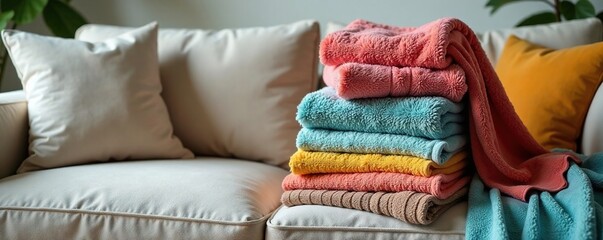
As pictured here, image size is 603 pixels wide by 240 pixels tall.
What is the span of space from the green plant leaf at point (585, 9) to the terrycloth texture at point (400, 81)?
33.7 inches

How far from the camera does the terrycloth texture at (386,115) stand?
1264mm

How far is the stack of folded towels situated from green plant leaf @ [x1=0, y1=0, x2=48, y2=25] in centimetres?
131

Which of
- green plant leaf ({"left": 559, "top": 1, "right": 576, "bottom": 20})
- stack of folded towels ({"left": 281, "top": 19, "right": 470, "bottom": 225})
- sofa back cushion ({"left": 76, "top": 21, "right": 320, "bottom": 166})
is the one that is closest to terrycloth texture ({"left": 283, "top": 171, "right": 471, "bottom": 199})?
stack of folded towels ({"left": 281, "top": 19, "right": 470, "bottom": 225})

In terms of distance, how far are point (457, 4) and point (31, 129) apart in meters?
1.35

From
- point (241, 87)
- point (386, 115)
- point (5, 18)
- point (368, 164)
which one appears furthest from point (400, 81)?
point (5, 18)

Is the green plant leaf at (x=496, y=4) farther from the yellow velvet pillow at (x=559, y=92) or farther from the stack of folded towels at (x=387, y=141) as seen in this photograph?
the stack of folded towels at (x=387, y=141)

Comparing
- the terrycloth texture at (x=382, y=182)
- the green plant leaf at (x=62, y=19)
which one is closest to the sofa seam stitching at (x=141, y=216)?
the terrycloth texture at (x=382, y=182)

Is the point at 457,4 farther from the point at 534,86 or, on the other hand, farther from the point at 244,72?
the point at 244,72

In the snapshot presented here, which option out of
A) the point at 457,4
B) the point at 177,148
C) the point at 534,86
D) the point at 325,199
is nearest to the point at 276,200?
the point at 325,199

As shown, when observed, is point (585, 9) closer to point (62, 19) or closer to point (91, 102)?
point (91, 102)

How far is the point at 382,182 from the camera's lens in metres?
1.31

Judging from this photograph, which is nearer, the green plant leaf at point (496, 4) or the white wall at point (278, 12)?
the green plant leaf at point (496, 4)

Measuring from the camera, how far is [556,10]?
6.86ft

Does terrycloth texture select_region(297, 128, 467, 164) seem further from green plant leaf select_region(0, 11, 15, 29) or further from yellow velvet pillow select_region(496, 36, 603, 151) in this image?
green plant leaf select_region(0, 11, 15, 29)
